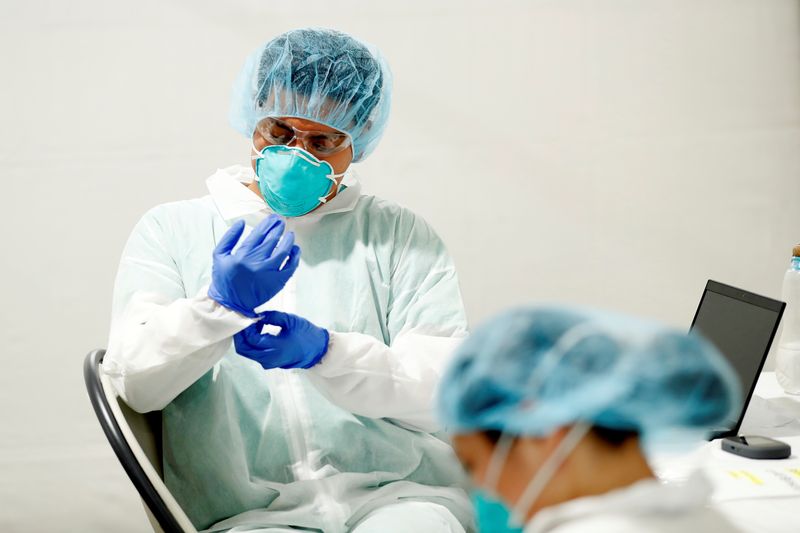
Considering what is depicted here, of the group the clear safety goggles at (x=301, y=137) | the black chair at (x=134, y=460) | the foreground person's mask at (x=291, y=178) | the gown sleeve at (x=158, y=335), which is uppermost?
the clear safety goggles at (x=301, y=137)

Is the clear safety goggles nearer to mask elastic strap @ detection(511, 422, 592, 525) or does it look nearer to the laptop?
the laptop

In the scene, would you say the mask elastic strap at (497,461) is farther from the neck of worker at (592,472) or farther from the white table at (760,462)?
the white table at (760,462)

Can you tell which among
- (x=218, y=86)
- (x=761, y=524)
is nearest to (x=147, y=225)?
(x=218, y=86)

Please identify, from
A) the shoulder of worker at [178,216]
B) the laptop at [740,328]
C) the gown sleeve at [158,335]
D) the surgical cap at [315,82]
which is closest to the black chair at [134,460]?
the gown sleeve at [158,335]

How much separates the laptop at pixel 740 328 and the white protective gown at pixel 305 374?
53cm

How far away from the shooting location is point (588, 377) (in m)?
0.72

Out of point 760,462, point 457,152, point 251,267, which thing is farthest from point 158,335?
point 457,152

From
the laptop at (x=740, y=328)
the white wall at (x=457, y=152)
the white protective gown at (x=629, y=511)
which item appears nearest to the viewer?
the white protective gown at (x=629, y=511)

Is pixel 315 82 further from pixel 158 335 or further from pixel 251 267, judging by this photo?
pixel 158 335

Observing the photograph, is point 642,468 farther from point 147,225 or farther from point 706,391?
point 147,225

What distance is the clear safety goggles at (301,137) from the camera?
161cm

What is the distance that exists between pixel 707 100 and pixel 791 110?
25 centimetres

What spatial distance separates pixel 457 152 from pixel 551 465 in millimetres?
1745

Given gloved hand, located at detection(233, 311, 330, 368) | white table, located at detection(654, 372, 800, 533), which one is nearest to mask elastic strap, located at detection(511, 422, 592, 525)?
white table, located at detection(654, 372, 800, 533)
